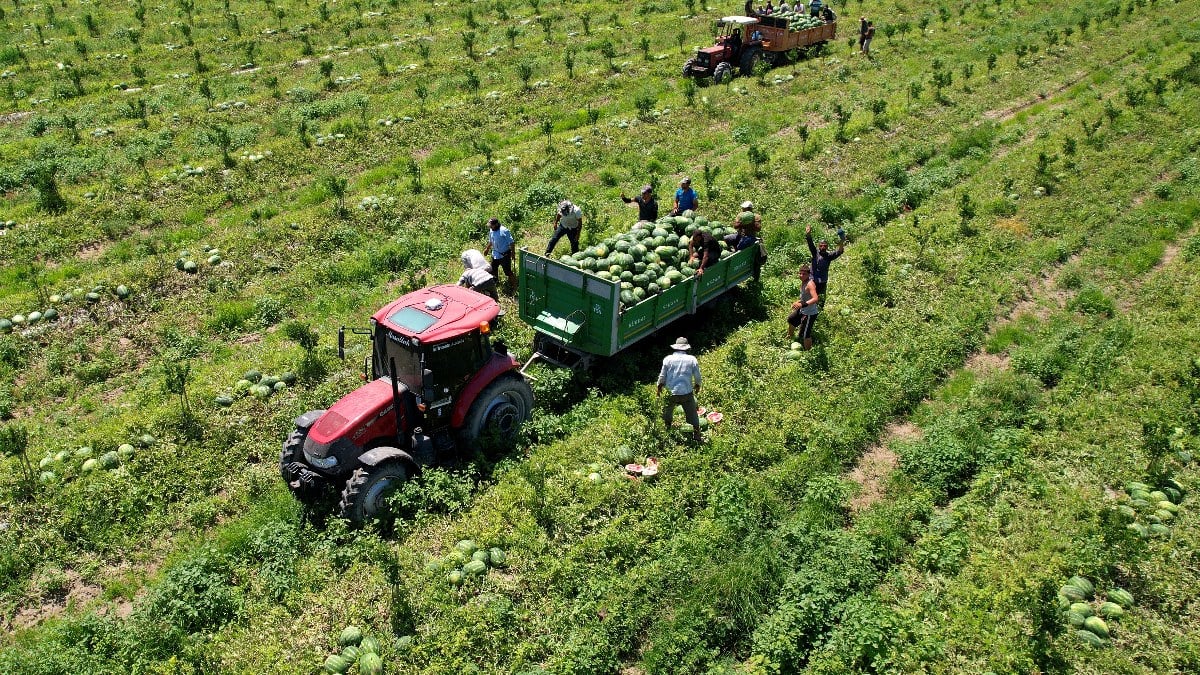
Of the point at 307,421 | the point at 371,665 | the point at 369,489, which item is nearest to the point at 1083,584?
the point at 371,665

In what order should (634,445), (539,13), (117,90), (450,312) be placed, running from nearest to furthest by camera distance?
(450,312)
(634,445)
(117,90)
(539,13)

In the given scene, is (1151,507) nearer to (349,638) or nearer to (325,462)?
(349,638)

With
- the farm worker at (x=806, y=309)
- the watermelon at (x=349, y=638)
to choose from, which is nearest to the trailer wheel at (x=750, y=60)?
the farm worker at (x=806, y=309)

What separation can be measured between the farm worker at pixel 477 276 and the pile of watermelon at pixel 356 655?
21.6 ft

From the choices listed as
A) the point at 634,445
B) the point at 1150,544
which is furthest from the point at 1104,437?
the point at 634,445

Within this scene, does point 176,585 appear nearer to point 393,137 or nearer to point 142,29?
point 393,137

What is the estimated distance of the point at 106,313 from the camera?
15547 millimetres

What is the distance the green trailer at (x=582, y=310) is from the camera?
12.7m

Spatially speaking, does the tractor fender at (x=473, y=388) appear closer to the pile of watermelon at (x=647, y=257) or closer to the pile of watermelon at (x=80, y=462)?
the pile of watermelon at (x=647, y=257)

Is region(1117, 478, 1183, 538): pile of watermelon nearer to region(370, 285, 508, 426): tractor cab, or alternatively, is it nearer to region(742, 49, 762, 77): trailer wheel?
region(370, 285, 508, 426): tractor cab

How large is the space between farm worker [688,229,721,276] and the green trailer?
24 cm

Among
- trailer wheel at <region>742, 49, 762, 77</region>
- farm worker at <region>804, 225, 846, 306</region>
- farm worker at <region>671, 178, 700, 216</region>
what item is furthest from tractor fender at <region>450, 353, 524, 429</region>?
trailer wheel at <region>742, 49, 762, 77</region>

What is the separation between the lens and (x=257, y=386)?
13258 mm

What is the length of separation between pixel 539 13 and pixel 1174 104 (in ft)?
80.1
